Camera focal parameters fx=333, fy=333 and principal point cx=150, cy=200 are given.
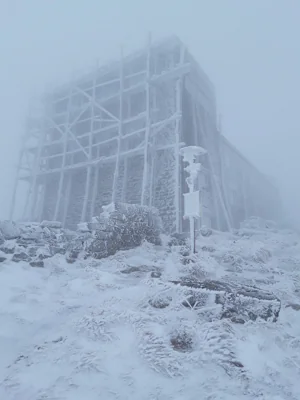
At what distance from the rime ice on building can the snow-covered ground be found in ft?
27.3

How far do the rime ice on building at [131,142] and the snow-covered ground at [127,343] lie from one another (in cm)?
833

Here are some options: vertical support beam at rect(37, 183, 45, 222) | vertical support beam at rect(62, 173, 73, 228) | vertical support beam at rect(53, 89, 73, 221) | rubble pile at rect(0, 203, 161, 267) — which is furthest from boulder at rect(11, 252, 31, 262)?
vertical support beam at rect(37, 183, 45, 222)

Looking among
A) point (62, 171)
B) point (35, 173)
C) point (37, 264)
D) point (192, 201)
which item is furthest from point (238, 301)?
point (35, 173)

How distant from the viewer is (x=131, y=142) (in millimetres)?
15930

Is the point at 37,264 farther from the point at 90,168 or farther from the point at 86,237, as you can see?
the point at 90,168

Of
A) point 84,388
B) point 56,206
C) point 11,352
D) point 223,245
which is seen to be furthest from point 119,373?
point 56,206

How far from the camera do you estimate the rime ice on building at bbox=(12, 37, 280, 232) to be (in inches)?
561

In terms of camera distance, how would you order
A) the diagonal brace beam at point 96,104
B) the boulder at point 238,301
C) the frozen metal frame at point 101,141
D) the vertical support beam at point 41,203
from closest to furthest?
the boulder at point 238,301, the frozen metal frame at point 101,141, the diagonal brace beam at point 96,104, the vertical support beam at point 41,203

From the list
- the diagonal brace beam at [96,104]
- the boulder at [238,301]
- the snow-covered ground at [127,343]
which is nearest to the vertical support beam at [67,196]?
the diagonal brace beam at [96,104]

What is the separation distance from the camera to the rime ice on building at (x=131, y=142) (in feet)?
46.8

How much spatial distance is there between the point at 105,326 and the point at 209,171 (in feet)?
40.4

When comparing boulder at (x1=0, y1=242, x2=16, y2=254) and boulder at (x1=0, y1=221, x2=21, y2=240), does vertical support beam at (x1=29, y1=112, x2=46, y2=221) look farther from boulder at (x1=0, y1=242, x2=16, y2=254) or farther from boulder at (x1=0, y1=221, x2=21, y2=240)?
boulder at (x1=0, y1=242, x2=16, y2=254)

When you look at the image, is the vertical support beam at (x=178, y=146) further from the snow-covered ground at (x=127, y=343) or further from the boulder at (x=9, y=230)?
the snow-covered ground at (x=127, y=343)

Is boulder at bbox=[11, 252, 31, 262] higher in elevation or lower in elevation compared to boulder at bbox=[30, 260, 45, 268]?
higher
